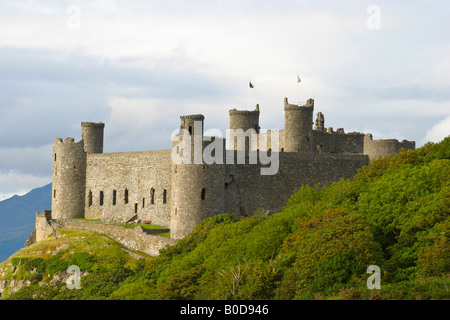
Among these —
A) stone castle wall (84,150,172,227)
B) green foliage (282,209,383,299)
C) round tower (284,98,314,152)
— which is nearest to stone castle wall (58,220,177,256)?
stone castle wall (84,150,172,227)

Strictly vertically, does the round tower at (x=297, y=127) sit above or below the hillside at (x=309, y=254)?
above

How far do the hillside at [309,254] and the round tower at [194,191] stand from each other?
1.36 metres

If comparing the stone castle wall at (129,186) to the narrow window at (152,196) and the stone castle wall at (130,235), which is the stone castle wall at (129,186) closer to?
the narrow window at (152,196)

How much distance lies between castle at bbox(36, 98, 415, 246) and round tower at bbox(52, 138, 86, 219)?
9 centimetres

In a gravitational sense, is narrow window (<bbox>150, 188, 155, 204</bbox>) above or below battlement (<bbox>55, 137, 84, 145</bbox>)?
below

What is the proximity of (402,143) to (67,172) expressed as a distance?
29.9 m

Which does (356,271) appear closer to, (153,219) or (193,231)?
(193,231)

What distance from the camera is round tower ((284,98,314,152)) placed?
73.4 meters

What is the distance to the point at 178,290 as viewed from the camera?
50938 millimetres

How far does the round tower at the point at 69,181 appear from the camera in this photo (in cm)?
7781

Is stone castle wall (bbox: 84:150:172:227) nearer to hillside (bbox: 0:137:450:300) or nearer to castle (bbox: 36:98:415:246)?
castle (bbox: 36:98:415:246)

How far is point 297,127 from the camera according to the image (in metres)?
73.8

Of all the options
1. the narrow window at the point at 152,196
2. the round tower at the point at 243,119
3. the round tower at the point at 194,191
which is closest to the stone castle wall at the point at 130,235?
the round tower at the point at 194,191
